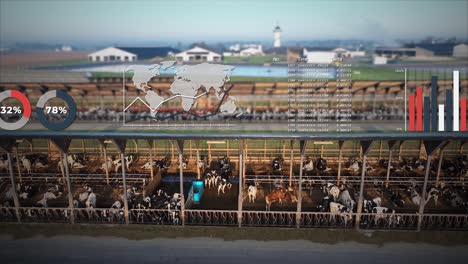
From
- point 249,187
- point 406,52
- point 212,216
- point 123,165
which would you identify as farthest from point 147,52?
point 212,216

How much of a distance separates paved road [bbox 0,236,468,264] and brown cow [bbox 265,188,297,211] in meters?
2.08

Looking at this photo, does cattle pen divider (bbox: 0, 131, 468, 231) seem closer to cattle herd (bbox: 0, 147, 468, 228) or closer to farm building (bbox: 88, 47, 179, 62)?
cattle herd (bbox: 0, 147, 468, 228)

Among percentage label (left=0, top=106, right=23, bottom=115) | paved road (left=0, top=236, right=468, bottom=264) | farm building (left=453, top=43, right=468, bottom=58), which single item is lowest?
paved road (left=0, top=236, right=468, bottom=264)

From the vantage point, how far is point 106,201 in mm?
16625

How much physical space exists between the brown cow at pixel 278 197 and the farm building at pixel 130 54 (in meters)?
83.0

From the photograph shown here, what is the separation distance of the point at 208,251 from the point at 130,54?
91510mm

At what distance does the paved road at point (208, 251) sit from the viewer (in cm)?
1270

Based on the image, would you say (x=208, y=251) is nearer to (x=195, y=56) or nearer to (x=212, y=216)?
(x=212, y=216)

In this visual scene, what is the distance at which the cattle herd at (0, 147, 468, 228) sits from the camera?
15.4 m

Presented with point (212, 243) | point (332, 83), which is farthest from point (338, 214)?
point (332, 83)

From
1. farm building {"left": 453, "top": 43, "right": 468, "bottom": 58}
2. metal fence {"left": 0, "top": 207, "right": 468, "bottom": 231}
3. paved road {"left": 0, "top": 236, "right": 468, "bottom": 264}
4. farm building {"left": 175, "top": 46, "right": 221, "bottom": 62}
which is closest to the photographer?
paved road {"left": 0, "top": 236, "right": 468, "bottom": 264}

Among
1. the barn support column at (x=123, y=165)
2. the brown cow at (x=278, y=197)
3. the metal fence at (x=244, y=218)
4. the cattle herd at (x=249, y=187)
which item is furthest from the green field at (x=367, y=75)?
the barn support column at (x=123, y=165)

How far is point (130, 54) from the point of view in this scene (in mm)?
96562

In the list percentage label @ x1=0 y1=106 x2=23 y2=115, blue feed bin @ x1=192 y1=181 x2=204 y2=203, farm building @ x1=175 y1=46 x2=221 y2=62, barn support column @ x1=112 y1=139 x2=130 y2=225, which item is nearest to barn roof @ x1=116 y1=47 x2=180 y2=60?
farm building @ x1=175 y1=46 x2=221 y2=62
